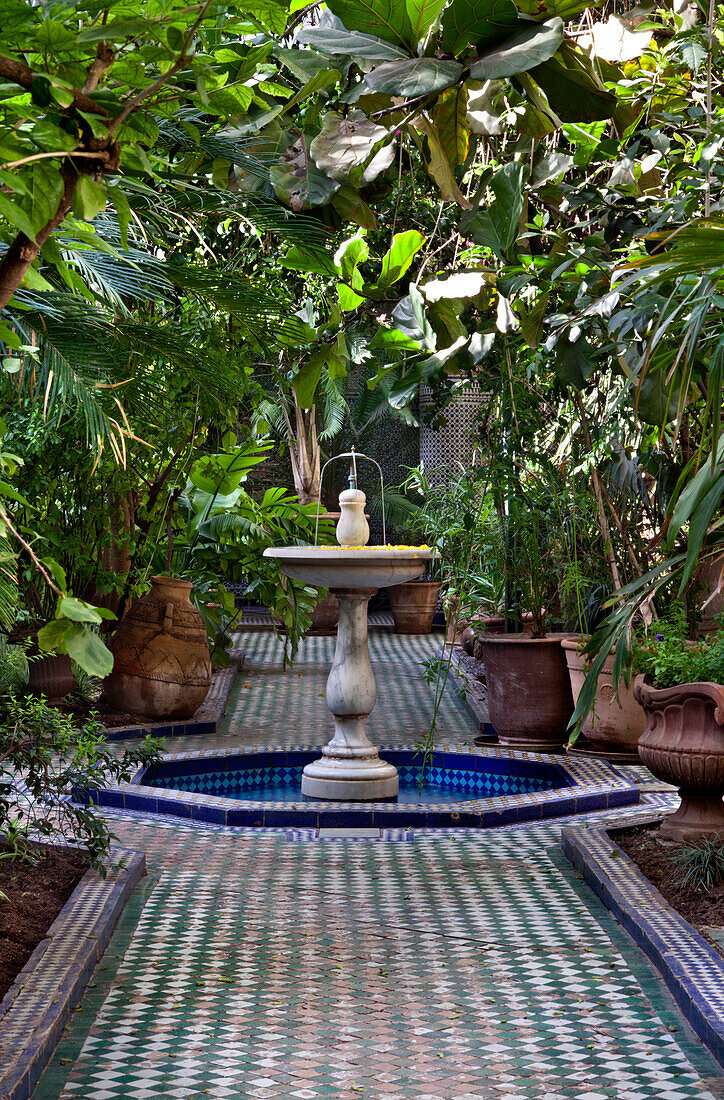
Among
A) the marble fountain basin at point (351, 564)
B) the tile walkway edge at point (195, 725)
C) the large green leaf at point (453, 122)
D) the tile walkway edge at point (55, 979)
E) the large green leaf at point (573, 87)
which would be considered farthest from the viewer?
the tile walkway edge at point (195, 725)

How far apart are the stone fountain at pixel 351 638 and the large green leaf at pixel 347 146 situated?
144 inches

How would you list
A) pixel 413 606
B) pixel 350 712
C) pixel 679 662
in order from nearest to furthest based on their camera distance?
pixel 679 662 < pixel 350 712 < pixel 413 606

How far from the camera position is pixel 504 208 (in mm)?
1929

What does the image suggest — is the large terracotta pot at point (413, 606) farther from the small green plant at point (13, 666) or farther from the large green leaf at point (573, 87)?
the large green leaf at point (573, 87)

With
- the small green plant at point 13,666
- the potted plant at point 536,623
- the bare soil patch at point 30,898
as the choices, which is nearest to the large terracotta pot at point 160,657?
the small green plant at point 13,666

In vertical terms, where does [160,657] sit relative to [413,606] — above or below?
below

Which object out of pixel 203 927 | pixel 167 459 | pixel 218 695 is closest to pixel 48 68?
pixel 203 927

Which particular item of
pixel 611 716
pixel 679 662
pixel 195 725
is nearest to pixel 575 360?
pixel 679 662

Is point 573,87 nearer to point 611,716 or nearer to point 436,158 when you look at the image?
point 436,158

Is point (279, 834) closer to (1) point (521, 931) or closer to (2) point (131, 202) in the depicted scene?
(1) point (521, 931)

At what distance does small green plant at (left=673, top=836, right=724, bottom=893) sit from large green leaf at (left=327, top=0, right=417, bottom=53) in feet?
9.36

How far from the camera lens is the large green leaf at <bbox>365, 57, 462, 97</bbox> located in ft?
4.39

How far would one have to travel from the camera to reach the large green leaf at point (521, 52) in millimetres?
1316

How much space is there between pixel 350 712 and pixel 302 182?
4000mm
